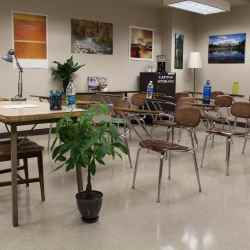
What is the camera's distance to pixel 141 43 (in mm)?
8320

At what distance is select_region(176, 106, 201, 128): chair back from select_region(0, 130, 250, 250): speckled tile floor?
1.95 feet

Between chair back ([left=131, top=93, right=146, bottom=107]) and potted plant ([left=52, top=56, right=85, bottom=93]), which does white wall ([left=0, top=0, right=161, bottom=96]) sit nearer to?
potted plant ([left=52, top=56, right=85, bottom=93])

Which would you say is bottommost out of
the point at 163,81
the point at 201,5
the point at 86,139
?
the point at 86,139

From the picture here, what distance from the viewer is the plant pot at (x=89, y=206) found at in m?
2.77

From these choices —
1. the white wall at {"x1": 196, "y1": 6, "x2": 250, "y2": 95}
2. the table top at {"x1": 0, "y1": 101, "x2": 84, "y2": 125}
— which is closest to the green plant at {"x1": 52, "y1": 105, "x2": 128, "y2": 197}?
the table top at {"x1": 0, "y1": 101, "x2": 84, "y2": 125}

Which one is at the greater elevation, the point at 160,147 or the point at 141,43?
the point at 141,43

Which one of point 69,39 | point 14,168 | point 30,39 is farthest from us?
point 69,39

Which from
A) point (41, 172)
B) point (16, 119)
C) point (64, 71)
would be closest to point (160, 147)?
point (41, 172)

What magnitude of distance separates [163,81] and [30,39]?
3119 mm

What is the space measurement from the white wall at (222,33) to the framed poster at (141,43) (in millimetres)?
1375

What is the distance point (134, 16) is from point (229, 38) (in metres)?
2.32

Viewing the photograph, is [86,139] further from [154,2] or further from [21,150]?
[154,2]

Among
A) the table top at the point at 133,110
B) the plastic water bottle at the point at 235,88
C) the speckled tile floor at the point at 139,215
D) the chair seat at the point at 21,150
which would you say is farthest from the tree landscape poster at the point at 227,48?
the chair seat at the point at 21,150

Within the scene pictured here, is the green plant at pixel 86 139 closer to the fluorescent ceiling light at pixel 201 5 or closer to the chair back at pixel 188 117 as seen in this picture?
the chair back at pixel 188 117
